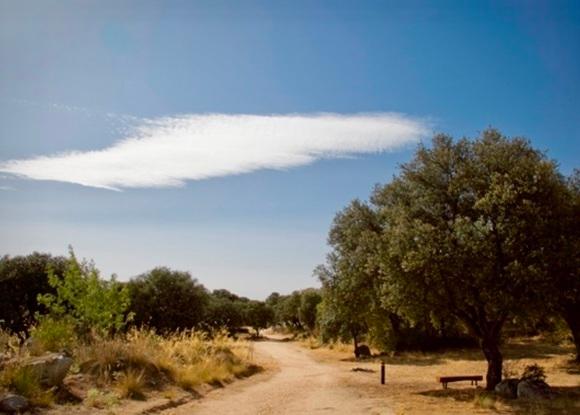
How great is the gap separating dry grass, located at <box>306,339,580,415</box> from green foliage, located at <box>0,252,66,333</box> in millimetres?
24825

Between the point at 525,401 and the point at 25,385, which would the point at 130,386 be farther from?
the point at 525,401

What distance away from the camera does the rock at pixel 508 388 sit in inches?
691

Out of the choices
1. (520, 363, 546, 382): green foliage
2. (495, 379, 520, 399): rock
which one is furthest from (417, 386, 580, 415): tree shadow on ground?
(520, 363, 546, 382): green foliage

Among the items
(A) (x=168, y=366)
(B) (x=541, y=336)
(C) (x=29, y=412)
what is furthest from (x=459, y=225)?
(B) (x=541, y=336)

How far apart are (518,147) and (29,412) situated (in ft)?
58.0

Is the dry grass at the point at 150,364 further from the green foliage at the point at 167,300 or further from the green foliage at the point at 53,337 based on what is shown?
the green foliage at the point at 167,300

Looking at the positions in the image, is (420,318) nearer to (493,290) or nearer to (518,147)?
(493,290)

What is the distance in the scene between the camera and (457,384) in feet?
72.3

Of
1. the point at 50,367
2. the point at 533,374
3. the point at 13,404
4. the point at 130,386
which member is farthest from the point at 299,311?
the point at 13,404

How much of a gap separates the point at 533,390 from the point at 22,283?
1410 inches

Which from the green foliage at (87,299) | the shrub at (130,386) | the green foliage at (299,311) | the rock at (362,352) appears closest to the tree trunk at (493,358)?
the shrub at (130,386)

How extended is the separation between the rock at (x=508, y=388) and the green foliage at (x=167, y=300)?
36.0 metres

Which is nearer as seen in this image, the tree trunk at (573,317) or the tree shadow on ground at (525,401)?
the tree shadow on ground at (525,401)

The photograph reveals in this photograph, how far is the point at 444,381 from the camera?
2059 cm
